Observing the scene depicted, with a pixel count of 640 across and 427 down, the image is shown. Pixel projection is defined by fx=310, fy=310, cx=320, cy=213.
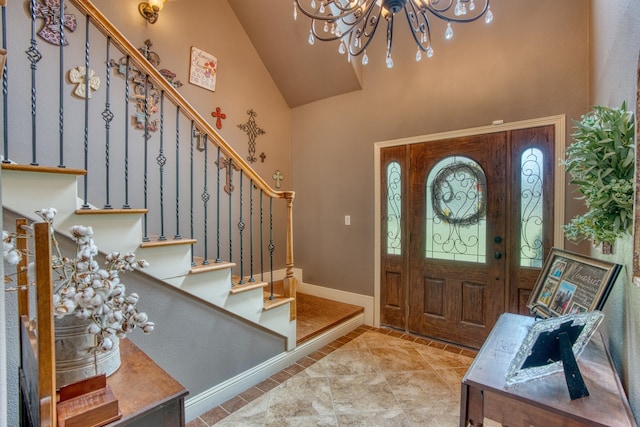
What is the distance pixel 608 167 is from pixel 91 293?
1.78m

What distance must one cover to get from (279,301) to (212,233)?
132cm

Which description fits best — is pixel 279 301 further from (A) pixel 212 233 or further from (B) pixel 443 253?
(B) pixel 443 253

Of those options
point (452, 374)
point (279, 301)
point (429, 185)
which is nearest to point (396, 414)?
point (452, 374)

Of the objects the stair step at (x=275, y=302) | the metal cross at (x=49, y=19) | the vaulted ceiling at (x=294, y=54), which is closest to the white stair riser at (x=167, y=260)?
the stair step at (x=275, y=302)

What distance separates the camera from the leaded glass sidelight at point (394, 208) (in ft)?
10.9

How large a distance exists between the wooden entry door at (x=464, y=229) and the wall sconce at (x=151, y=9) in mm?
2570

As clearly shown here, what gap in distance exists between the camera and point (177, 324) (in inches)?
75.3

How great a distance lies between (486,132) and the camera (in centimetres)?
280

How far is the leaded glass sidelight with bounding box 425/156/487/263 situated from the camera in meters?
2.87

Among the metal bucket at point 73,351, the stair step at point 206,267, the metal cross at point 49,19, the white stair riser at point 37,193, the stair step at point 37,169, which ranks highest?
the metal cross at point 49,19

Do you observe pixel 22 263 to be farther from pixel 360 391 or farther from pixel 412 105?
pixel 412 105

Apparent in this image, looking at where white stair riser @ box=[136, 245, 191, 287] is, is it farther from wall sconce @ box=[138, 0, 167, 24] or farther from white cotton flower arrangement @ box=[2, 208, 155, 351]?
wall sconce @ box=[138, 0, 167, 24]

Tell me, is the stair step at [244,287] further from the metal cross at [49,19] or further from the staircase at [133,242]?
the metal cross at [49,19]

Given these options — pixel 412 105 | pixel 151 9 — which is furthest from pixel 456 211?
pixel 151 9
